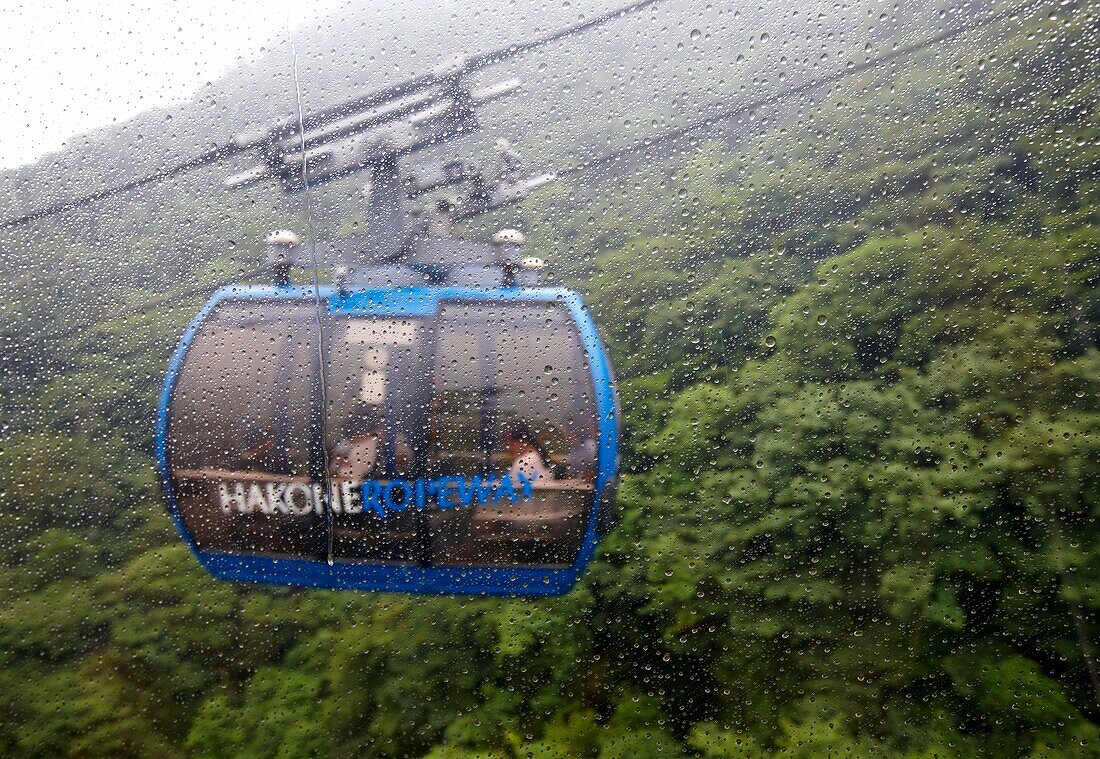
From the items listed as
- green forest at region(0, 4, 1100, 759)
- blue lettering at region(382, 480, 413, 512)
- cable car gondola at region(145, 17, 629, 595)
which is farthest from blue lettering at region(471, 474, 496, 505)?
green forest at region(0, 4, 1100, 759)

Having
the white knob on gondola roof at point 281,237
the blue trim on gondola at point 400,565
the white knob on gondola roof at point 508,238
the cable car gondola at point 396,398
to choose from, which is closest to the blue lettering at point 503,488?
the cable car gondola at point 396,398

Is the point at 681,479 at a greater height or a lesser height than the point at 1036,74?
lesser

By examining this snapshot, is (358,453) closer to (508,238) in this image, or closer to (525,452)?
(525,452)

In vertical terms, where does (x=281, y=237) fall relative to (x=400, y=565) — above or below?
above

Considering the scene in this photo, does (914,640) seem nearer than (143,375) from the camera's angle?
No

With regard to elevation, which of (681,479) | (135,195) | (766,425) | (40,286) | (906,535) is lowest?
(906,535)

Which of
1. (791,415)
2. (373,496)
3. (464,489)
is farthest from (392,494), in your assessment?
(791,415)

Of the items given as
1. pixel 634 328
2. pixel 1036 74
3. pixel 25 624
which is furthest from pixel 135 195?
pixel 1036 74

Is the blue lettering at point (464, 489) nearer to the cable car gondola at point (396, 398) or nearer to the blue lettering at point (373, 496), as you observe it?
the cable car gondola at point (396, 398)

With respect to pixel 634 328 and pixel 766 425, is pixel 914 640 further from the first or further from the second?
pixel 634 328
